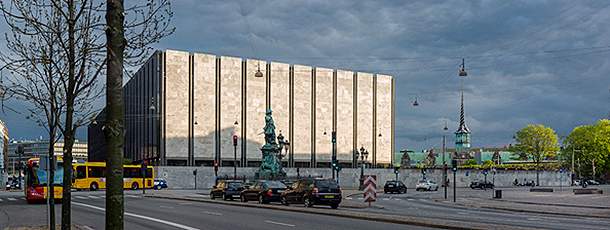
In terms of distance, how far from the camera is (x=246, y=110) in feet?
346

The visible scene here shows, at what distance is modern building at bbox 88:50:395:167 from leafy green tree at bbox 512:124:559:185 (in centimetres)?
3209

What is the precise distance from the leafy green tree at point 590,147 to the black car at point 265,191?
101227 millimetres

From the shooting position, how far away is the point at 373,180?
3562 centimetres

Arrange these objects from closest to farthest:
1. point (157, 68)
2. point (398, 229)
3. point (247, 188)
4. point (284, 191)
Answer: point (398, 229)
point (284, 191)
point (247, 188)
point (157, 68)

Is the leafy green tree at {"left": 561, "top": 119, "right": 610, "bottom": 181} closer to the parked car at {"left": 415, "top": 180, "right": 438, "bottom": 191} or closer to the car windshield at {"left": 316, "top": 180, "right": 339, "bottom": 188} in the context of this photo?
the parked car at {"left": 415, "top": 180, "right": 438, "bottom": 191}

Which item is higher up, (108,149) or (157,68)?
(157,68)

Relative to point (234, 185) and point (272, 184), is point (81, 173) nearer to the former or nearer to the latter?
point (234, 185)

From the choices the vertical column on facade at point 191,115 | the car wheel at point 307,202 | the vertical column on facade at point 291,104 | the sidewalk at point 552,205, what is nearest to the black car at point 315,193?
the car wheel at point 307,202

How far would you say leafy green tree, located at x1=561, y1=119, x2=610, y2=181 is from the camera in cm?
13338

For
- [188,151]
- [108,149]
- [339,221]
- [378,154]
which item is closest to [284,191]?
[339,221]

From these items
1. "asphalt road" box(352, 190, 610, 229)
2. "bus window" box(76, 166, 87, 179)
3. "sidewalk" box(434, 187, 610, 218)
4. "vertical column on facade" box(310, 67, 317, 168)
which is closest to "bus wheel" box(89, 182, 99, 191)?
"bus window" box(76, 166, 87, 179)

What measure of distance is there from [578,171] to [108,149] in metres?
152

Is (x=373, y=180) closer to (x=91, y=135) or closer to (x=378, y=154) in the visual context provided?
(x=378, y=154)

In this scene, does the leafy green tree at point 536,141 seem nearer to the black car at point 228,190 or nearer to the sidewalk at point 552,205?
the sidewalk at point 552,205
